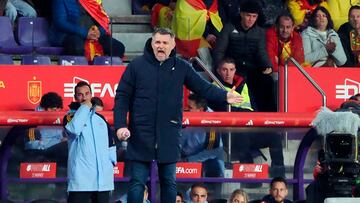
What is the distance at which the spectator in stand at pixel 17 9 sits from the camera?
769 inches

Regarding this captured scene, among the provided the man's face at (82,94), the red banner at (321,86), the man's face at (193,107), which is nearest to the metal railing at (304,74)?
the red banner at (321,86)

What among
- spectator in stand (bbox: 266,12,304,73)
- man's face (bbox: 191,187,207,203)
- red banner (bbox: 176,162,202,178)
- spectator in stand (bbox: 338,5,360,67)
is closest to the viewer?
man's face (bbox: 191,187,207,203)

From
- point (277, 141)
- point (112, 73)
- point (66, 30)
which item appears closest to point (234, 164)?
point (277, 141)

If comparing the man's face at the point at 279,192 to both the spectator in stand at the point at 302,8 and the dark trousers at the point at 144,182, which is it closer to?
the dark trousers at the point at 144,182

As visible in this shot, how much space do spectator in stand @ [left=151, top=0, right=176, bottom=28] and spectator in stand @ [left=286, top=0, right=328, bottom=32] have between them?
144cm

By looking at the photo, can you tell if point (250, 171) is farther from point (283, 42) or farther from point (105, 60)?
point (283, 42)

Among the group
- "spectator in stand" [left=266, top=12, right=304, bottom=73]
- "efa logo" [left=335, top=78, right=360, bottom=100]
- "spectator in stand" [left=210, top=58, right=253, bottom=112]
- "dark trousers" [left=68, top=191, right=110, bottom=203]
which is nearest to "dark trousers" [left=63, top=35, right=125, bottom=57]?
"spectator in stand" [left=210, top=58, right=253, bottom=112]

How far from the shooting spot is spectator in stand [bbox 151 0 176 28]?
20.0 meters

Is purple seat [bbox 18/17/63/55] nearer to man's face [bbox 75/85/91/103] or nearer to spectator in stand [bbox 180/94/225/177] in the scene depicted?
spectator in stand [bbox 180/94/225/177]

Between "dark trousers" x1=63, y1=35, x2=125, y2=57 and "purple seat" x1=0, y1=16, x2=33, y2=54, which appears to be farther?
"purple seat" x1=0, y1=16, x2=33, y2=54

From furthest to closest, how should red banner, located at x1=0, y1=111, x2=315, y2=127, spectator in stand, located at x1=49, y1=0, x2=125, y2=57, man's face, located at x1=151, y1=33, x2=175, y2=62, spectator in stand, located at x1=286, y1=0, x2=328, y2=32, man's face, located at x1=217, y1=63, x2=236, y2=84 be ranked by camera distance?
spectator in stand, located at x1=286, y1=0, x2=328, y2=32, spectator in stand, located at x1=49, y1=0, x2=125, y2=57, man's face, located at x1=217, y1=63, x2=236, y2=84, red banner, located at x1=0, y1=111, x2=315, y2=127, man's face, located at x1=151, y1=33, x2=175, y2=62

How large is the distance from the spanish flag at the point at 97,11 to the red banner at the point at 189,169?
3.22 meters

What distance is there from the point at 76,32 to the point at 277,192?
3.97m

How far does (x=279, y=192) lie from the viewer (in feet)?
53.4
